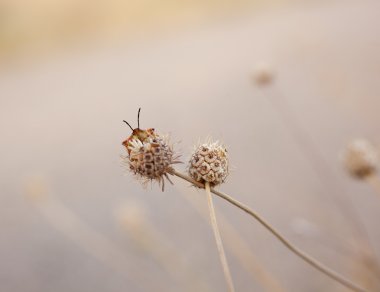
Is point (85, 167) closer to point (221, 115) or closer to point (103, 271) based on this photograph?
point (221, 115)

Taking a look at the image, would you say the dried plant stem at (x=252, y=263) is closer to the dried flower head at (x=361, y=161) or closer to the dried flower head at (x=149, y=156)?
the dried flower head at (x=361, y=161)

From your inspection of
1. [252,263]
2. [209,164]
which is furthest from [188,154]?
[252,263]

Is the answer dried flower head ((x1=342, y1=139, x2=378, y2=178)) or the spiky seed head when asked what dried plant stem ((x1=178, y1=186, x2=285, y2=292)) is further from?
the spiky seed head

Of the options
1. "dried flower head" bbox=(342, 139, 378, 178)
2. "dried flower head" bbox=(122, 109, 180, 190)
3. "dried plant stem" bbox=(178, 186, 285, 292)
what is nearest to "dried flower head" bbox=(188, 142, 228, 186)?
"dried flower head" bbox=(122, 109, 180, 190)

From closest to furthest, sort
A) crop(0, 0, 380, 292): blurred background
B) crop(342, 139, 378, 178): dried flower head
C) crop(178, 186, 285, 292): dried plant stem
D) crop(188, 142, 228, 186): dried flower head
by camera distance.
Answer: crop(188, 142, 228, 186): dried flower head, crop(342, 139, 378, 178): dried flower head, crop(178, 186, 285, 292): dried plant stem, crop(0, 0, 380, 292): blurred background

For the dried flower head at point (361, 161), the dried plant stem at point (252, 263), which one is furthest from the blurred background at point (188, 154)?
the dried flower head at point (361, 161)
